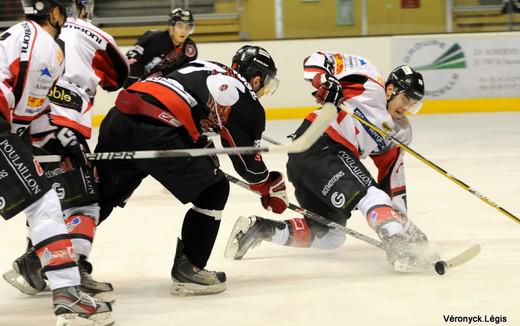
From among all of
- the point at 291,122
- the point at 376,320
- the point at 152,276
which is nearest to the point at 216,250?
the point at 152,276

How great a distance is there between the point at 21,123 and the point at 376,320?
1.24 m

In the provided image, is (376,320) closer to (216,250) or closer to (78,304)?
(78,304)

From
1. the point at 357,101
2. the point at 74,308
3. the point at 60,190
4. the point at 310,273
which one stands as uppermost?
the point at 357,101

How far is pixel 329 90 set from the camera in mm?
3730

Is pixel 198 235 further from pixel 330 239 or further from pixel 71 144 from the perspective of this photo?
pixel 330 239

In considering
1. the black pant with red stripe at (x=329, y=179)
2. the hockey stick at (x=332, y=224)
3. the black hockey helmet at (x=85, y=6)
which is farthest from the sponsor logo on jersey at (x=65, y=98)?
the black pant with red stripe at (x=329, y=179)

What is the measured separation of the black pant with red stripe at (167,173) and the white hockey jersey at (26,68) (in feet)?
1.53

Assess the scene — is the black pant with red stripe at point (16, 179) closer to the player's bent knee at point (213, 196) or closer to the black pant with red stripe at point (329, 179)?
the player's bent knee at point (213, 196)

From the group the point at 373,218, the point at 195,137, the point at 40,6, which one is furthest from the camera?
the point at 373,218

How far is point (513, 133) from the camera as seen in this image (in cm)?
730

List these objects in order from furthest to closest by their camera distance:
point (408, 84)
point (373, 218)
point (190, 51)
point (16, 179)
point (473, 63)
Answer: point (473, 63)
point (190, 51)
point (408, 84)
point (373, 218)
point (16, 179)

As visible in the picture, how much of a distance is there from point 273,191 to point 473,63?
5599 mm

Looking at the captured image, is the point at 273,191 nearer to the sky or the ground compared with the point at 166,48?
nearer to the ground

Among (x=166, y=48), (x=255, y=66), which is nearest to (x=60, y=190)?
(x=255, y=66)
